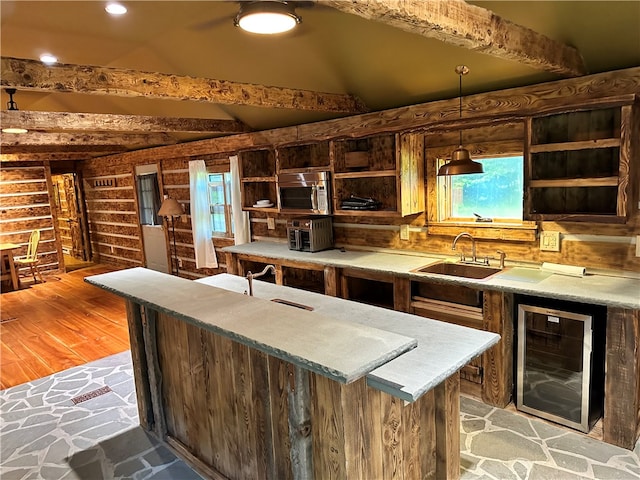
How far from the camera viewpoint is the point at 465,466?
8.11 feet

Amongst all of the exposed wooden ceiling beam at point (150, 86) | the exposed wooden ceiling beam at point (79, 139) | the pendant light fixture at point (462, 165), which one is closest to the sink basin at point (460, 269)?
the pendant light fixture at point (462, 165)

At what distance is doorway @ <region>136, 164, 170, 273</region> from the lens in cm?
739

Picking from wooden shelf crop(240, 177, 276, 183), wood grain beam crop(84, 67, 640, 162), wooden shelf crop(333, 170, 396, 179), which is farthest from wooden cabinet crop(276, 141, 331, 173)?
wooden shelf crop(333, 170, 396, 179)

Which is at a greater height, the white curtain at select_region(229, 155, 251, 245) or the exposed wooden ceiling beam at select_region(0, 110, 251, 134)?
the exposed wooden ceiling beam at select_region(0, 110, 251, 134)

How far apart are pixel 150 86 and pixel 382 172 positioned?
1945 millimetres

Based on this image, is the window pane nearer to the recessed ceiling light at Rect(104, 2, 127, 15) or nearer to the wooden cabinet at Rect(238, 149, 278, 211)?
the wooden cabinet at Rect(238, 149, 278, 211)

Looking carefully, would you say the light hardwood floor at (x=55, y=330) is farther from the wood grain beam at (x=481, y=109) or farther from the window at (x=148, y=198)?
the wood grain beam at (x=481, y=109)

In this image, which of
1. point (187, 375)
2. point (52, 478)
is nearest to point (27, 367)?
point (52, 478)

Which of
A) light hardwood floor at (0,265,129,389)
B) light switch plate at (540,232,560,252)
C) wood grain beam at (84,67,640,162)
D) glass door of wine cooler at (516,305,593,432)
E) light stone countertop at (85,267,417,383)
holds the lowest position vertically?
light hardwood floor at (0,265,129,389)

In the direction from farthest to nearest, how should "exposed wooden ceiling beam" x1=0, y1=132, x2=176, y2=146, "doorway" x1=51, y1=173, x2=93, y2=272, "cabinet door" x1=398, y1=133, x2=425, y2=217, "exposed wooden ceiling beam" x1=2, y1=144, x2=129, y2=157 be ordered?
"doorway" x1=51, y1=173, x2=93, y2=272
"exposed wooden ceiling beam" x1=2, y1=144, x2=129, y2=157
"exposed wooden ceiling beam" x1=0, y1=132, x2=176, y2=146
"cabinet door" x1=398, y1=133, x2=425, y2=217

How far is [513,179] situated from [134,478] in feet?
10.9

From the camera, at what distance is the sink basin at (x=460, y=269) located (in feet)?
11.1

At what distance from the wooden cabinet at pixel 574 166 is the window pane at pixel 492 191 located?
0.30 metres

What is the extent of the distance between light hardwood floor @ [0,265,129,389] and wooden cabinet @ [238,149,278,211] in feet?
6.89
